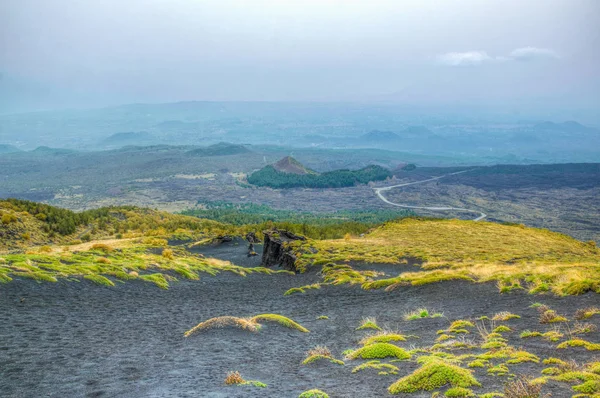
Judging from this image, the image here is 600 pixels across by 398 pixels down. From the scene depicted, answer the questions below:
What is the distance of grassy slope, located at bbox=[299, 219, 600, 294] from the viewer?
20.4 meters

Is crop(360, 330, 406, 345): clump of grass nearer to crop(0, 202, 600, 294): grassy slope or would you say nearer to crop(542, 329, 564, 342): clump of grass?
crop(542, 329, 564, 342): clump of grass

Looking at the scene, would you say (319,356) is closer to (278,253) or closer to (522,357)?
(522,357)

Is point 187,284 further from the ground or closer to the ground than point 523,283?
closer to the ground

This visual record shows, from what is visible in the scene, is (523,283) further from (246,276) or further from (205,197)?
(205,197)

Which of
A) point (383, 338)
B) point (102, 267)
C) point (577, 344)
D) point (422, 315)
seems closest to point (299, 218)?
point (102, 267)

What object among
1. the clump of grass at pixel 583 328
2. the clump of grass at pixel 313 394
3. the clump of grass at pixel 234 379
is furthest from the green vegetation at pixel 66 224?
the clump of grass at pixel 583 328

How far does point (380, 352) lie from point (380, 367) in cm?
109

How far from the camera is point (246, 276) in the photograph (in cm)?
3300

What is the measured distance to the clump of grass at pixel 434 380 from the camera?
8766mm

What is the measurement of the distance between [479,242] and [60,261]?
40216 millimetres

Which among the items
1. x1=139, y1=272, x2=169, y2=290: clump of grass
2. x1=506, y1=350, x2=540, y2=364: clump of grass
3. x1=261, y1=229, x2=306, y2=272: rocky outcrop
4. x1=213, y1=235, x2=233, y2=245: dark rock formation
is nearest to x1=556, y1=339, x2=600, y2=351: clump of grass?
x1=506, y1=350, x2=540, y2=364: clump of grass

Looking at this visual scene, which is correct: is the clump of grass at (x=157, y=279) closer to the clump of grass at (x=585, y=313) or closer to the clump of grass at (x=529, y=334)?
Result: the clump of grass at (x=529, y=334)

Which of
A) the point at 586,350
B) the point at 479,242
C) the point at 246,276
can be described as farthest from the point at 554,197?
the point at 586,350

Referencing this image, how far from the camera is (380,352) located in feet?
39.3
